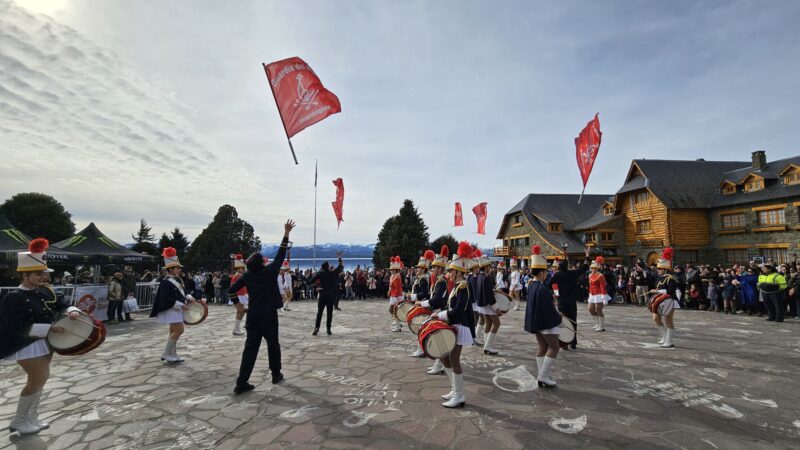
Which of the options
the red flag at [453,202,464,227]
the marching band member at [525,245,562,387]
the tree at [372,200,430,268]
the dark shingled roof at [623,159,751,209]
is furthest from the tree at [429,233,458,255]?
the marching band member at [525,245,562,387]

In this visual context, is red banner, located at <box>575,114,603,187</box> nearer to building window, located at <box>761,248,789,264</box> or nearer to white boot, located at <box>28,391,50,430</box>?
white boot, located at <box>28,391,50,430</box>

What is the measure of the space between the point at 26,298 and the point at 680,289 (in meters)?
23.2

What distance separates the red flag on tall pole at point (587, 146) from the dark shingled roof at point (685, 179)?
60.4ft

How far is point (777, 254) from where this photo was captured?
83.0ft

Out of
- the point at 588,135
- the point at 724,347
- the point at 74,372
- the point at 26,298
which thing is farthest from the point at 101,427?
the point at 588,135

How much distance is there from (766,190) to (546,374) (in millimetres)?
31792

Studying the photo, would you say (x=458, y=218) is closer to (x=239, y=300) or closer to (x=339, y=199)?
(x=339, y=199)

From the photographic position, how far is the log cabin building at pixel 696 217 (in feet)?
83.1

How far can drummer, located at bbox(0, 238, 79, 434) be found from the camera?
4578 millimetres

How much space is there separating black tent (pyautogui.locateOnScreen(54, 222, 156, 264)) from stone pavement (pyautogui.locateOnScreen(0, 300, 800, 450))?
1391cm

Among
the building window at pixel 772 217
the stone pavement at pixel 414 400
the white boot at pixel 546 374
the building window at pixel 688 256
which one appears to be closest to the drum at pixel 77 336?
the stone pavement at pixel 414 400

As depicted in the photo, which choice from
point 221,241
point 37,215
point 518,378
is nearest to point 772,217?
point 518,378

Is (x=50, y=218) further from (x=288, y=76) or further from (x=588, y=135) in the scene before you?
(x=588, y=135)

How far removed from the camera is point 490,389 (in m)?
6.17
